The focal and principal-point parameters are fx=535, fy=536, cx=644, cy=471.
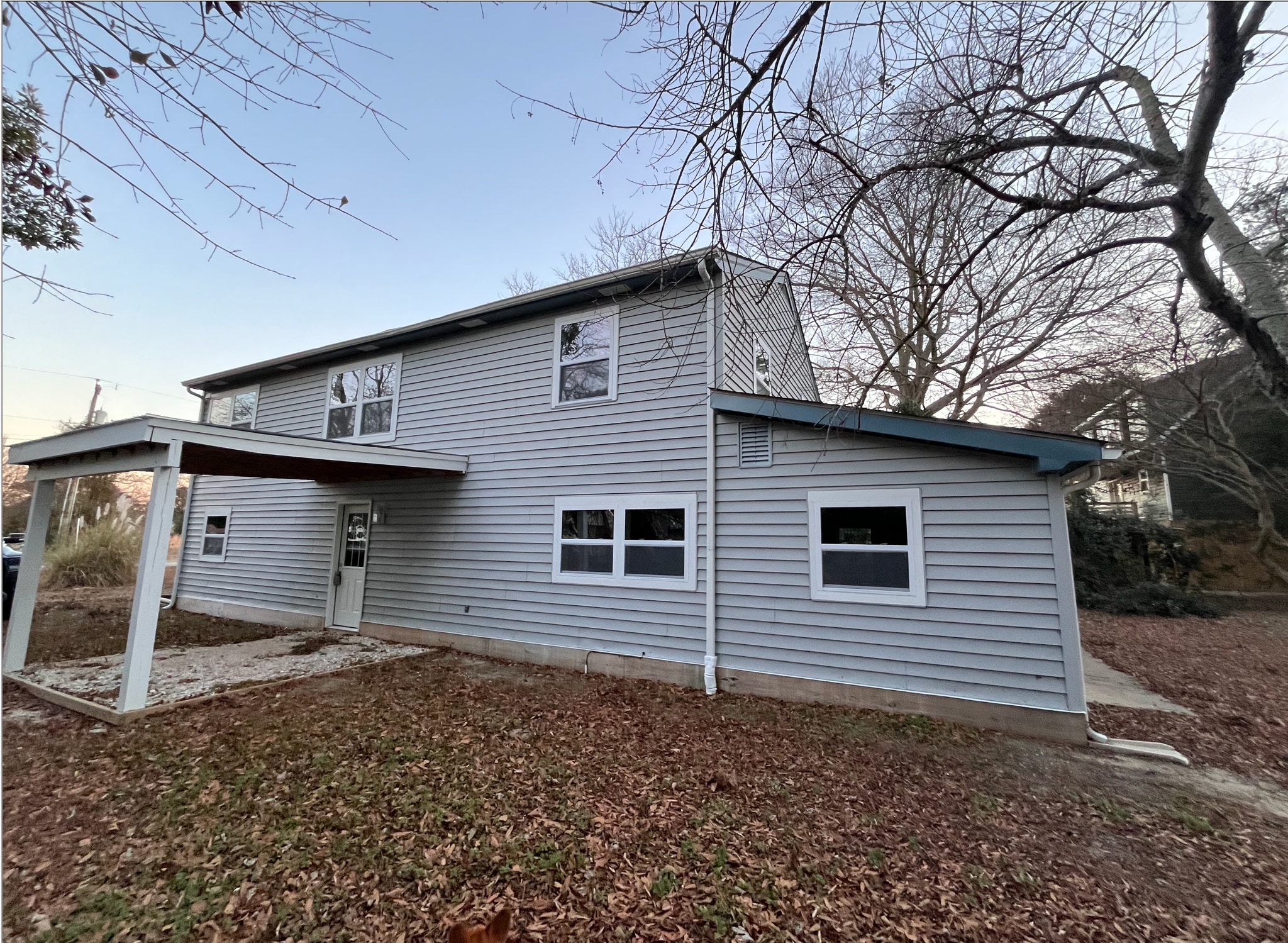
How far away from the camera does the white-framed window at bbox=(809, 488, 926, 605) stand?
5438mm

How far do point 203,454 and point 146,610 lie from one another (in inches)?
83.3

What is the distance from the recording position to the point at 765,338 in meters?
9.09

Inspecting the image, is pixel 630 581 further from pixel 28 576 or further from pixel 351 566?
pixel 28 576

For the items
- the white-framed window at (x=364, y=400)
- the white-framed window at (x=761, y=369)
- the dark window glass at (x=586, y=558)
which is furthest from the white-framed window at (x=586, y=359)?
the white-framed window at (x=364, y=400)

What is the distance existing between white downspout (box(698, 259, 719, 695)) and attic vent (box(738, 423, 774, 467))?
0.32 m

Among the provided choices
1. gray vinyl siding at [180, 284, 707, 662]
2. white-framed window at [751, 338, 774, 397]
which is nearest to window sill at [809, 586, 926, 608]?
gray vinyl siding at [180, 284, 707, 662]

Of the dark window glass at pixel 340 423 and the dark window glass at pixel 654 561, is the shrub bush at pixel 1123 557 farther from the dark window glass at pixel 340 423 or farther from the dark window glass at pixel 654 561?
the dark window glass at pixel 340 423

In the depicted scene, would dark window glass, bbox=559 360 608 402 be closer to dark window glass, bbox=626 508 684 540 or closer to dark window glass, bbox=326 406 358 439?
dark window glass, bbox=626 508 684 540

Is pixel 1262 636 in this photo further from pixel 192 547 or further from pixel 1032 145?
pixel 192 547

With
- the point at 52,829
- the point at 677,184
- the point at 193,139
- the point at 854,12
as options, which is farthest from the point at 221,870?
the point at 854,12

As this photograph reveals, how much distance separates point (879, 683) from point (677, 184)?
498cm

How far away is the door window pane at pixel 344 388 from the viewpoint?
9.87 metres

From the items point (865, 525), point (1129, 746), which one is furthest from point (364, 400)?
point (1129, 746)

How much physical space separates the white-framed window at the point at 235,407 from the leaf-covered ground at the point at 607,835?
7468 mm
